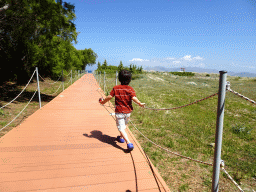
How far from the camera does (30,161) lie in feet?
9.34

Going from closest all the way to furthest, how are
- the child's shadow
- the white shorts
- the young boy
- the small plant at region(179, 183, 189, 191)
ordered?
the small plant at region(179, 183, 189, 191) < the young boy < the white shorts < the child's shadow

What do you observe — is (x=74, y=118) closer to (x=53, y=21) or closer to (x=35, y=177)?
(x=35, y=177)

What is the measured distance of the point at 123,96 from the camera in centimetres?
308

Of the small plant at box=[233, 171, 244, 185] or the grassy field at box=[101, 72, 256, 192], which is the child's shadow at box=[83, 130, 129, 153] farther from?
the small plant at box=[233, 171, 244, 185]

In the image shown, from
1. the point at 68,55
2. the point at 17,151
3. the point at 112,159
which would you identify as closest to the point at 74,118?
the point at 17,151

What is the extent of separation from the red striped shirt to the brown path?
36.5 inches

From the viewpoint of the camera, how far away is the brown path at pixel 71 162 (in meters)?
2.34

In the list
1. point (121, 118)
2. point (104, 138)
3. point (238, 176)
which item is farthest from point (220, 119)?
point (104, 138)

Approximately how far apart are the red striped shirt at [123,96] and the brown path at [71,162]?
0.93 metres

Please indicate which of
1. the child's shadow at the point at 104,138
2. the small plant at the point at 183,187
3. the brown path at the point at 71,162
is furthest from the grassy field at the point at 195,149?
the child's shadow at the point at 104,138

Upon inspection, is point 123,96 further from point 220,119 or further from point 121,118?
point 220,119

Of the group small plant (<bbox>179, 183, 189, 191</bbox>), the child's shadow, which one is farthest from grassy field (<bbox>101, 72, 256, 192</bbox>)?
the child's shadow

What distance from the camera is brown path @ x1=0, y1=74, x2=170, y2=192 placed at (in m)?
2.34

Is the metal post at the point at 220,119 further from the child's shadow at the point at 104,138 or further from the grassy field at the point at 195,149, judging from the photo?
the child's shadow at the point at 104,138
